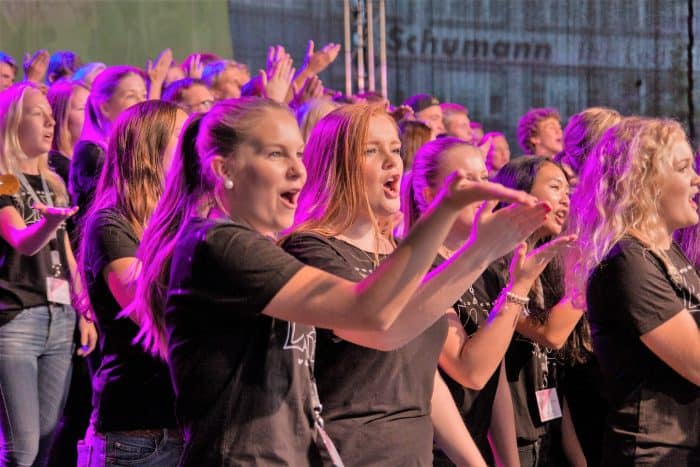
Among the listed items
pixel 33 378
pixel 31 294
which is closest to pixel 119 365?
pixel 33 378

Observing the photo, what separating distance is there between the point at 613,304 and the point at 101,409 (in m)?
1.20

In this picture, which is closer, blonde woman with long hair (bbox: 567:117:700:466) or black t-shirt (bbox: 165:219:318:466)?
black t-shirt (bbox: 165:219:318:466)

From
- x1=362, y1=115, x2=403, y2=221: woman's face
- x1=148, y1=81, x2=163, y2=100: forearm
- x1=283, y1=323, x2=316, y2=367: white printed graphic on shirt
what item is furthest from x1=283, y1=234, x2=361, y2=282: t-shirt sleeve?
x1=148, y1=81, x2=163, y2=100: forearm

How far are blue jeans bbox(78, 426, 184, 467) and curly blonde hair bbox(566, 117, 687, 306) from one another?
106cm

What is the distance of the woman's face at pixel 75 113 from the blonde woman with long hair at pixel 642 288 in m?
2.05

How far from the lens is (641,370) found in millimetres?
2521

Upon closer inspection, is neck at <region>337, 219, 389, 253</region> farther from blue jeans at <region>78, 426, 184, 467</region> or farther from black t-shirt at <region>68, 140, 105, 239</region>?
black t-shirt at <region>68, 140, 105, 239</region>

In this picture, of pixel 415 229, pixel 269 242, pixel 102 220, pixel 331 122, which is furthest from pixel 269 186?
pixel 102 220

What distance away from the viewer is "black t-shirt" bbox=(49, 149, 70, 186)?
3826mm

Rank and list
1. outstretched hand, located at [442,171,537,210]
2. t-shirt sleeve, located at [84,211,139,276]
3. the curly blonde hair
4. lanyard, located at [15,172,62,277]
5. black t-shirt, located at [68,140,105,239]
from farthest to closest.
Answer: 1. lanyard, located at [15,172,62,277]
2. black t-shirt, located at [68,140,105,239]
3. the curly blonde hair
4. t-shirt sleeve, located at [84,211,139,276]
5. outstretched hand, located at [442,171,537,210]

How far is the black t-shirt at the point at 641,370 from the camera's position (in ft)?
8.19

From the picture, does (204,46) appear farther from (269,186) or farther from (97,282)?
(269,186)

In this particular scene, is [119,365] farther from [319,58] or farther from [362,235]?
[319,58]

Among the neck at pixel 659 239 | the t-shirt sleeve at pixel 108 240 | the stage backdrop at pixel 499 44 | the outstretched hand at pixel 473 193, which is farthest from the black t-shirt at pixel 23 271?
the stage backdrop at pixel 499 44
